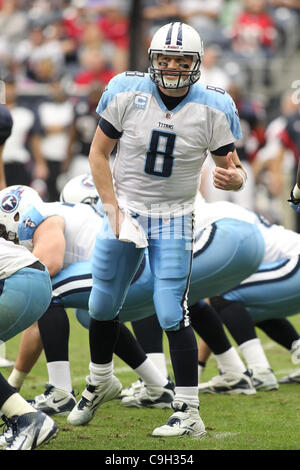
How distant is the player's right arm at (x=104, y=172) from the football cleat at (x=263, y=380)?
1691 millimetres

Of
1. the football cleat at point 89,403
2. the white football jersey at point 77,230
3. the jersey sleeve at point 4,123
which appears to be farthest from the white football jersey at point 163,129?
the jersey sleeve at point 4,123

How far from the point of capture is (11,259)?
A: 364 cm

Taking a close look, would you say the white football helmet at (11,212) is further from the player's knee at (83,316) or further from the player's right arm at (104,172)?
the player's knee at (83,316)

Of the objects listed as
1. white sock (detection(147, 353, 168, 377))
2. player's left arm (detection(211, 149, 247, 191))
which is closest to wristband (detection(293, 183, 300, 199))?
player's left arm (detection(211, 149, 247, 191))

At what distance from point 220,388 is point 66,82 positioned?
831 centimetres

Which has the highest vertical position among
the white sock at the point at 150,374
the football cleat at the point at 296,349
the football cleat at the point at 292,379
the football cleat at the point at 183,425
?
the football cleat at the point at 183,425

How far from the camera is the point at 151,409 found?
483 cm

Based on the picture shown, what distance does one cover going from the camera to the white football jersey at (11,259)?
3598mm

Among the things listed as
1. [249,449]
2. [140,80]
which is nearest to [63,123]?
[140,80]

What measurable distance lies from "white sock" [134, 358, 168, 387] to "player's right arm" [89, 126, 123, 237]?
3.18 ft

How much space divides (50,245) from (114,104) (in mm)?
862

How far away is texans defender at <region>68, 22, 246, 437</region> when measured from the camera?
4.05 m

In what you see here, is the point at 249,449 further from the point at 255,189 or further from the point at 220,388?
the point at 255,189

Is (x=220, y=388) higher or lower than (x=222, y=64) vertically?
lower
